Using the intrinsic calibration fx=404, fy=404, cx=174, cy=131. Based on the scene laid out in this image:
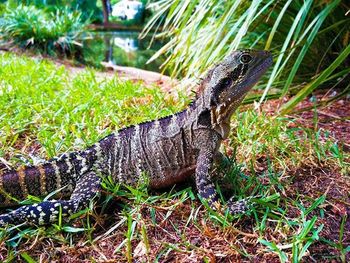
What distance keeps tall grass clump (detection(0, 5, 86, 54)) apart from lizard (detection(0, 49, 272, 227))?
298 inches

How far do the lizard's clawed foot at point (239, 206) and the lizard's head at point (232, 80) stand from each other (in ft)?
1.68

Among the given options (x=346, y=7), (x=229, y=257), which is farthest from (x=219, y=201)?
(x=346, y=7)

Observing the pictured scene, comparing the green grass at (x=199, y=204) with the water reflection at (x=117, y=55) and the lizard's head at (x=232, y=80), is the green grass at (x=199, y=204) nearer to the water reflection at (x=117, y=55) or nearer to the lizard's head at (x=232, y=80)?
the lizard's head at (x=232, y=80)

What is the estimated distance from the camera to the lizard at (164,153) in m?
2.46

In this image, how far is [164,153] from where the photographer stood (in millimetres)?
2648

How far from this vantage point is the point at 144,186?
2566 mm

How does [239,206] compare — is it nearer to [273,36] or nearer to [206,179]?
[206,179]

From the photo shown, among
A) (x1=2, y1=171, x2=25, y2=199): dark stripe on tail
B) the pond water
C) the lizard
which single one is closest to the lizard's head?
the lizard

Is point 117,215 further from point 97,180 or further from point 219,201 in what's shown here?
point 219,201

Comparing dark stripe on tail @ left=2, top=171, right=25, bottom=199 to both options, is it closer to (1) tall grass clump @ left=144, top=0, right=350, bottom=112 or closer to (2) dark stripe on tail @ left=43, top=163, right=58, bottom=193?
(2) dark stripe on tail @ left=43, top=163, right=58, bottom=193

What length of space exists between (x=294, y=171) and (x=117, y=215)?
1.30 m

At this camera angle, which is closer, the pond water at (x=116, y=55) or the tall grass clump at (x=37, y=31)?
the tall grass clump at (x=37, y=31)

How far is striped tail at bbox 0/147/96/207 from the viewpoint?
243cm

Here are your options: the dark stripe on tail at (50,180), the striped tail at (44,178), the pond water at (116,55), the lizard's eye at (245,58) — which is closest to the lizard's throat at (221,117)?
the lizard's eye at (245,58)
